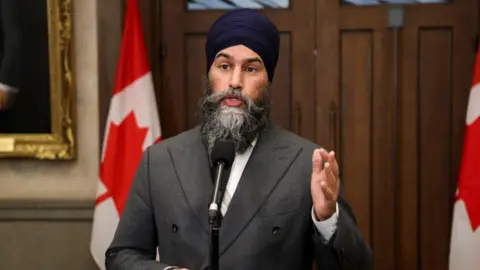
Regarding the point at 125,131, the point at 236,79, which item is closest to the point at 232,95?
the point at 236,79

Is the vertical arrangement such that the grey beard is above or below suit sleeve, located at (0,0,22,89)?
below

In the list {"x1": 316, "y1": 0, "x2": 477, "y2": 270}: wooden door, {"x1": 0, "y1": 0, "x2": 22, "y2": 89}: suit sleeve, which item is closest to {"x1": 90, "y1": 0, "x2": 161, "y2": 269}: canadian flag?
{"x1": 0, "y1": 0, "x2": 22, "y2": 89}: suit sleeve

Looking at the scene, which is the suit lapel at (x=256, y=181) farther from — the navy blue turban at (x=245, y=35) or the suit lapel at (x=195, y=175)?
the navy blue turban at (x=245, y=35)

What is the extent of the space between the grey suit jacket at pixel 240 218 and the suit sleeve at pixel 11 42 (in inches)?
50.8

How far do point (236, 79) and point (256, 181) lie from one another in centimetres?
27

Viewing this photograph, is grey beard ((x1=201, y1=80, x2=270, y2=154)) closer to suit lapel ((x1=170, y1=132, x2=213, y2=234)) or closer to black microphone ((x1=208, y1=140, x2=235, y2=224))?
suit lapel ((x1=170, y1=132, x2=213, y2=234))

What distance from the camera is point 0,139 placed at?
2.74 m

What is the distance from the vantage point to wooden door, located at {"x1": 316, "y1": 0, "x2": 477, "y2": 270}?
9.27 feet

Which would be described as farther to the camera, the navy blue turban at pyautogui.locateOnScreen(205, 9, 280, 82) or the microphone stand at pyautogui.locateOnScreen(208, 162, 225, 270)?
the navy blue turban at pyautogui.locateOnScreen(205, 9, 280, 82)

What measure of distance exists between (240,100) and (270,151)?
16 cm

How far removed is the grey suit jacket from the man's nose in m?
0.16

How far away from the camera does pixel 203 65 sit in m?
2.94

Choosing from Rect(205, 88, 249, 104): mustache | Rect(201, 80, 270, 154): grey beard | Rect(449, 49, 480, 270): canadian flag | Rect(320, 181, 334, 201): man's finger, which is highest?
Rect(205, 88, 249, 104): mustache

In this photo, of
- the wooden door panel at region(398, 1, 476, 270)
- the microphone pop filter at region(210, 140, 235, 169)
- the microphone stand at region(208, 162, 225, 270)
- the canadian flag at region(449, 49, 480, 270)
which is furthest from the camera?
the wooden door panel at region(398, 1, 476, 270)
